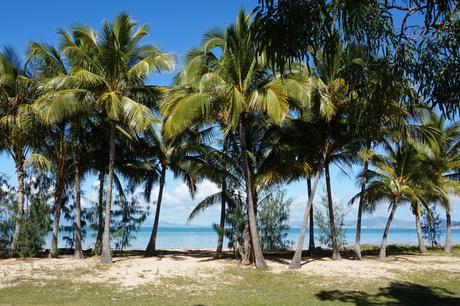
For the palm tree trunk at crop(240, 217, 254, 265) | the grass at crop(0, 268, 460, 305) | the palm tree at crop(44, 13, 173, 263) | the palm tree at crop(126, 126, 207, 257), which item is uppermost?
the palm tree at crop(44, 13, 173, 263)

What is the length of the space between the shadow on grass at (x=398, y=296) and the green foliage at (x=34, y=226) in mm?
12985

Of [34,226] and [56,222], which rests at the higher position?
[56,222]

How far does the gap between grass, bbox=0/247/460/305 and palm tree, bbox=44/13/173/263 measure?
16.8ft

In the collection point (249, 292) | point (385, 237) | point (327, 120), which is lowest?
point (249, 292)

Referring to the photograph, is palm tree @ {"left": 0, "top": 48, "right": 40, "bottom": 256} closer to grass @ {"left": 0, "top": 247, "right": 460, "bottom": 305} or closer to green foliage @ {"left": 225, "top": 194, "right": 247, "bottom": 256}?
grass @ {"left": 0, "top": 247, "right": 460, "bottom": 305}

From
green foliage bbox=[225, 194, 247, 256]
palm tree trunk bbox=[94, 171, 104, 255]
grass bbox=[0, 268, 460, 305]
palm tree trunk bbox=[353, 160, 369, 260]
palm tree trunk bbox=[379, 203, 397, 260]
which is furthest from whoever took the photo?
palm tree trunk bbox=[94, 171, 104, 255]

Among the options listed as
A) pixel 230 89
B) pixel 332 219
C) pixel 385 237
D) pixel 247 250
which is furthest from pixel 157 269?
pixel 385 237

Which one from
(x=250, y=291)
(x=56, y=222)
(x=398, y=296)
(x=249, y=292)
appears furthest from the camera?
(x=56, y=222)

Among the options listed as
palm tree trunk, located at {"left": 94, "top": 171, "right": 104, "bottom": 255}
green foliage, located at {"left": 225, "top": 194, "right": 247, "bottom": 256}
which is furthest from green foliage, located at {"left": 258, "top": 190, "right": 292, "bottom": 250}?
palm tree trunk, located at {"left": 94, "top": 171, "right": 104, "bottom": 255}

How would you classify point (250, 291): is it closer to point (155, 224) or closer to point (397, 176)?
point (155, 224)

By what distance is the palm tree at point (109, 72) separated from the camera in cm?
1666

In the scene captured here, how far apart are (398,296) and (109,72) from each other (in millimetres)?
12454

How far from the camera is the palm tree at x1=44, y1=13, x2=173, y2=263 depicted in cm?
1666

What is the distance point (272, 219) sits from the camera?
71.1 feet
